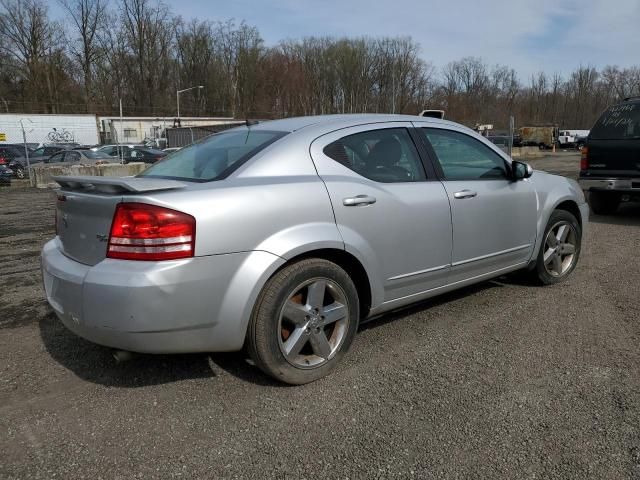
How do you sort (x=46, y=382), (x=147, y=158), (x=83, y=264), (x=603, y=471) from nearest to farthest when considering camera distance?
1. (x=603, y=471)
2. (x=83, y=264)
3. (x=46, y=382)
4. (x=147, y=158)

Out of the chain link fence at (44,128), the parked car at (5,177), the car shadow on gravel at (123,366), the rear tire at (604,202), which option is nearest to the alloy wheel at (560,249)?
the car shadow on gravel at (123,366)

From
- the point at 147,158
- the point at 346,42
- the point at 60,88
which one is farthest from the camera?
the point at 346,42

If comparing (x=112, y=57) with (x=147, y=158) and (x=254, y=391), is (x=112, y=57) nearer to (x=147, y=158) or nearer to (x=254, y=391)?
(x=147, y=158)

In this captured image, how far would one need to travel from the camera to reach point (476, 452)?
2361mm

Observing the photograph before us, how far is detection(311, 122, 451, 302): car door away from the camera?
311cm

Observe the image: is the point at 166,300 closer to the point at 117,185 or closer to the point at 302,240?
the point at 117,185

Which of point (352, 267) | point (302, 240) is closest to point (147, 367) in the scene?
point (302, 240)

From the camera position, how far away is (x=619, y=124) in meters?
8.24

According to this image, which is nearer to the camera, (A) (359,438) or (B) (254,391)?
(A) (359,438)

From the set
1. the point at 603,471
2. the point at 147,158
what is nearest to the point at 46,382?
the point at 603,471

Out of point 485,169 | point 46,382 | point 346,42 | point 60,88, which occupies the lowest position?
point 46,382

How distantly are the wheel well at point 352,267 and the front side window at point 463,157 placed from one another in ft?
3.48

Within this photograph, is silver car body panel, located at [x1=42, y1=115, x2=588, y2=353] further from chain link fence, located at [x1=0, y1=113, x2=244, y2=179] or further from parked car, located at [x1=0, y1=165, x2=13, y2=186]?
chain link fence, located at [x1=0, y1=113, x2=244, y2=179]

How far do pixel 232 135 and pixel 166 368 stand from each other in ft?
5.38
